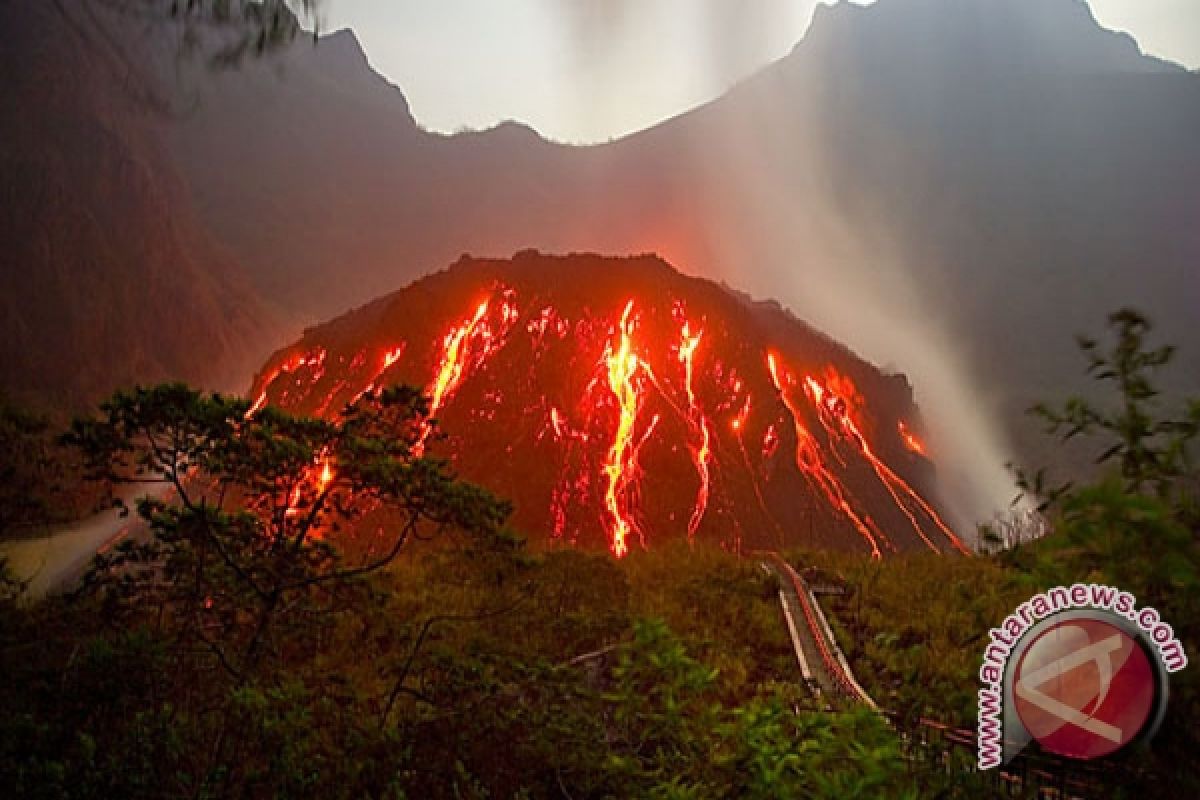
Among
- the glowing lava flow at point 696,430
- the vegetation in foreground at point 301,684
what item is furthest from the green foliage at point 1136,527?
the glowing lava flow at point 696,430

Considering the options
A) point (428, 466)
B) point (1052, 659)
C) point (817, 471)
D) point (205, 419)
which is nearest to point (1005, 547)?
point (1052, 659)

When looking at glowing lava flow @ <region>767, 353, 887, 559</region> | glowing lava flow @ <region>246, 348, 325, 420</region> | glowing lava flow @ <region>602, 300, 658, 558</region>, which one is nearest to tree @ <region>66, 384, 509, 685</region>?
glowing lava flow @ <region>602, 300, 658, 558</region>

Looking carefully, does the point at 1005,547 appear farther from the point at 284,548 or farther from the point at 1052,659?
the point at 284,548

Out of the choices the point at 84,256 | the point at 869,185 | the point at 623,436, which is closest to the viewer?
the point at 623,436

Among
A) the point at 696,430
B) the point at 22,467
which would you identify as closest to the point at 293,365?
the point at 696,430

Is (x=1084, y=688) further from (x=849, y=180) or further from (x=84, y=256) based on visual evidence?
(x=849, y=180)
